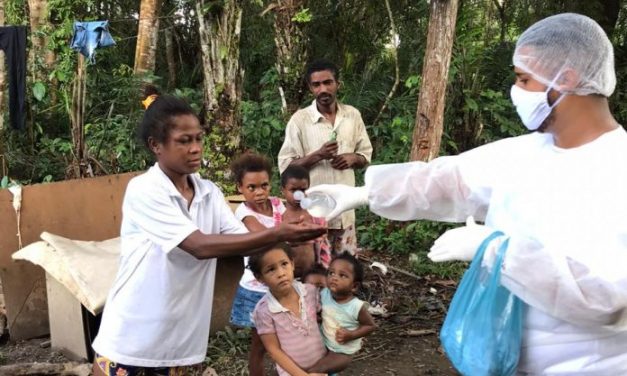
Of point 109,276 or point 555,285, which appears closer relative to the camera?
point 555,285

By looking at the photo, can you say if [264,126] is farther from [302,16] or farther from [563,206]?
[563,206]

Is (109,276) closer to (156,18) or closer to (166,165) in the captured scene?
(166,165)

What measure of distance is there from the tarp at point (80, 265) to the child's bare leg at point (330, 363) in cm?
123

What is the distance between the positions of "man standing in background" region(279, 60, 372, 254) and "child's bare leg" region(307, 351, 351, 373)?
4.24 ft

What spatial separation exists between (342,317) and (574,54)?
1625 mm


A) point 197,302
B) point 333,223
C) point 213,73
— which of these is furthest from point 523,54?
point 213,73

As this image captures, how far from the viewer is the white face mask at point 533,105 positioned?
5.21 feet

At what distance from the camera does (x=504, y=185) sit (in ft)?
5.38

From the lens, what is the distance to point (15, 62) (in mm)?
6445

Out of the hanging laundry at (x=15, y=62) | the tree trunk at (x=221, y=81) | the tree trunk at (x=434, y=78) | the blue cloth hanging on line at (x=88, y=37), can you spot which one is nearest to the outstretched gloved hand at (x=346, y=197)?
the tree trunk at (x=221, y=81)

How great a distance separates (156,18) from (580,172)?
8460mm

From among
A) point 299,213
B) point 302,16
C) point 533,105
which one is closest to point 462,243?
point 533,105

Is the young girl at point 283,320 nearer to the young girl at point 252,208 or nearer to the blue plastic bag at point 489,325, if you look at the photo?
the young girl at point 252,208

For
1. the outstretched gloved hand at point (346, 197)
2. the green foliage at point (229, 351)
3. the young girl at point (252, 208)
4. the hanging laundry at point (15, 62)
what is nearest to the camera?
the outstretched gloved hand at point (346, 197)
